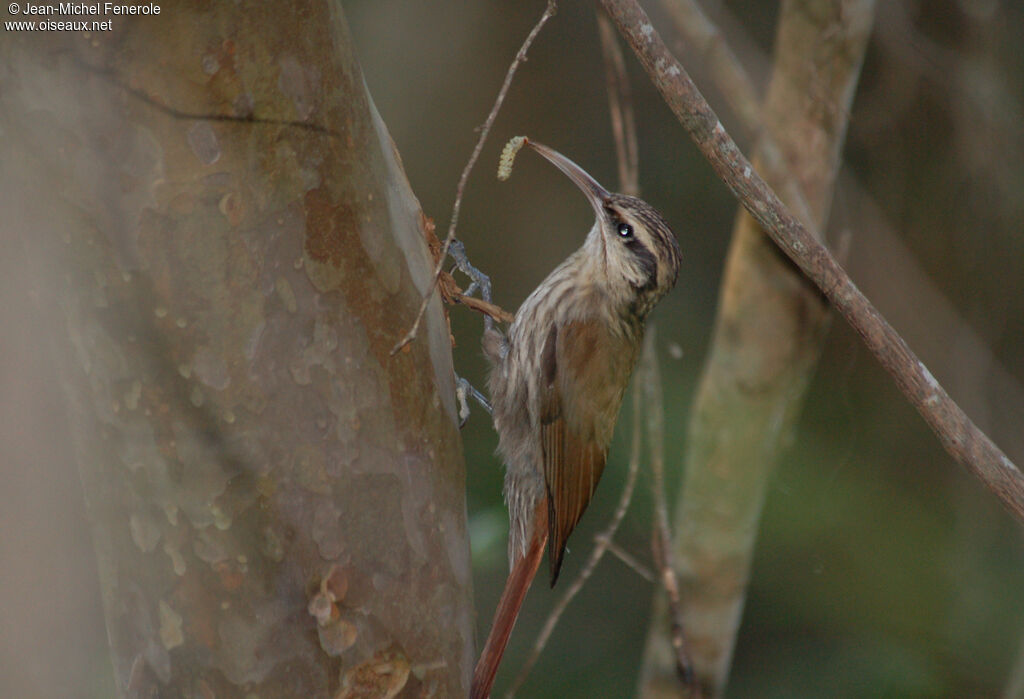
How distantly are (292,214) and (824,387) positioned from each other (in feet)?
12.3

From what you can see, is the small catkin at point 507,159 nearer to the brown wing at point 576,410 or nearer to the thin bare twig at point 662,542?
the brown wing at point 576,410

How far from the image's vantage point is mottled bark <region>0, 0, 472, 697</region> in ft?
4.26

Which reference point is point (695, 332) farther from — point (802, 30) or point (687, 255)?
point (802, 30)

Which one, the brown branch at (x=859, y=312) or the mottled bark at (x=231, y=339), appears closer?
the mottled bark at (x=231, y=339)

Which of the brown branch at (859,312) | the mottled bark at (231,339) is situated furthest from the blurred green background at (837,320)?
the mottled bark at (231,339)

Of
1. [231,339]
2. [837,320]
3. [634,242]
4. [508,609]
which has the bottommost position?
[837,320]

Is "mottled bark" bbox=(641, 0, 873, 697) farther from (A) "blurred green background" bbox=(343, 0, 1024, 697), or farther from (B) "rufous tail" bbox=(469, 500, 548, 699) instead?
(B) "rufous tail" bbox=(469, 500, 548, 699)

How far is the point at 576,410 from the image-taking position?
9.45ft

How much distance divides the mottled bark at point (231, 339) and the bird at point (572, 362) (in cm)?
125

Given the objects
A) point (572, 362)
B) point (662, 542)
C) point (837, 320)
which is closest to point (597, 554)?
point (662, 542)

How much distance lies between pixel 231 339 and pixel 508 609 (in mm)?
1224

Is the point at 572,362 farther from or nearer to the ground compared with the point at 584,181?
nearer to the ground

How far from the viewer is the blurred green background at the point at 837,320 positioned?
144 inches

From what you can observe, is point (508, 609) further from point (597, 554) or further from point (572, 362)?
point (572, 362)
